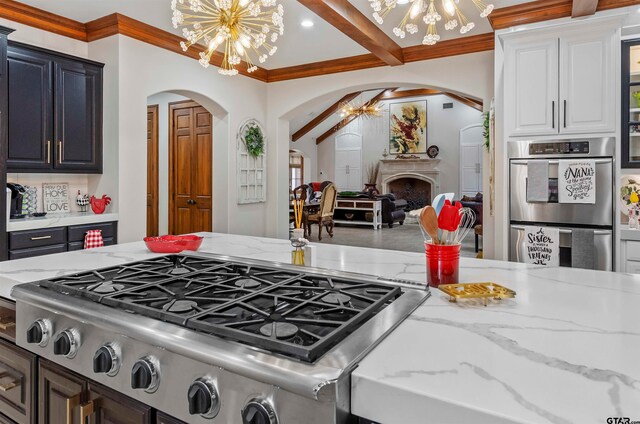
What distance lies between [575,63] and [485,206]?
1866mm

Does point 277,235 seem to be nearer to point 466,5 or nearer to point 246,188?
point 246,188

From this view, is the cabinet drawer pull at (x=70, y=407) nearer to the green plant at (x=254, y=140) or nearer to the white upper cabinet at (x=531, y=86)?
the white upper cabinet at (x=531, y=86)

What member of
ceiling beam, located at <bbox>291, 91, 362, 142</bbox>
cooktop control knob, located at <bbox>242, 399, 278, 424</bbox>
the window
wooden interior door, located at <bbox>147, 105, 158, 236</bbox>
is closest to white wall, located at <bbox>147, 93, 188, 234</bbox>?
wooden interior door, located at <bbox>147, 105, 158, 236</bbox>

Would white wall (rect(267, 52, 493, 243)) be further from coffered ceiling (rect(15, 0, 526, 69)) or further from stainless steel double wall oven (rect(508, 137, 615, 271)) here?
stainless steel double wall oven (rect(508, 137, 615, 271))

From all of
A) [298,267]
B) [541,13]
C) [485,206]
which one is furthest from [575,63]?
[298,267]

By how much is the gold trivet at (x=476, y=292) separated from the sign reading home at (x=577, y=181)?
2.47 m

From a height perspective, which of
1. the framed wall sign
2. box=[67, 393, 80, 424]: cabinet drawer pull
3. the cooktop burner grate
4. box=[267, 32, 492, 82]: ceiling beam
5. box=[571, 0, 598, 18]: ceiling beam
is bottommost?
box=[67, 393, 80, 424]: cabinet drawer pull

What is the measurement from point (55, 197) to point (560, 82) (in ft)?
15.5

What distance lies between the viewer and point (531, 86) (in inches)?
138

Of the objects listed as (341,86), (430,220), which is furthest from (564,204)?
(341,86)

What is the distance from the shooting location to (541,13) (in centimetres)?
378

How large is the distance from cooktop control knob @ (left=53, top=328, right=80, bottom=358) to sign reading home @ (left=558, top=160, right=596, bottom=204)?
339 centimetres

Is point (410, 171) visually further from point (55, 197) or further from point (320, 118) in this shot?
point (55, 197)

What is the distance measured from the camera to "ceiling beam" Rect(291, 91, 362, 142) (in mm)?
12375
